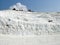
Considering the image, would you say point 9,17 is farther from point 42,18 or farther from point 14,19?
point 42,18

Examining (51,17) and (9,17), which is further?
(51,17)

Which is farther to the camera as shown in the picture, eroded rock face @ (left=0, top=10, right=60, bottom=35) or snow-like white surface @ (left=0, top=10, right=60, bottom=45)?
eroded rock face @ (left=0, top=10, right=60, bottom=35)

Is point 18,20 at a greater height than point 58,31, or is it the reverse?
point 18,20

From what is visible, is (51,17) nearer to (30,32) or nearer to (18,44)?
(30,32)

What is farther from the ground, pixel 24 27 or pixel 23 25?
pixel 23 25

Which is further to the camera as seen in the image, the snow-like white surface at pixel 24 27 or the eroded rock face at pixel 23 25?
the eroded rock face at pixel 23 25

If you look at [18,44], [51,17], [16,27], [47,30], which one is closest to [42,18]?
[51,17]

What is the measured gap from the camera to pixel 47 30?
16.7m

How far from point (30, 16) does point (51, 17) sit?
2.75 m

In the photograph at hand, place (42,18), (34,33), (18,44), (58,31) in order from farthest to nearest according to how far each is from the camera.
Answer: (42,18), (58,31), (34,33), (18,44)

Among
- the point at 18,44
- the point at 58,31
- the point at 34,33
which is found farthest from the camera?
the point at 58,31

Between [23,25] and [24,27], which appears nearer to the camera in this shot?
[24,27]

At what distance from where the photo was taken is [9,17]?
700 inches

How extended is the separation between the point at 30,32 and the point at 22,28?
3.27 ft
